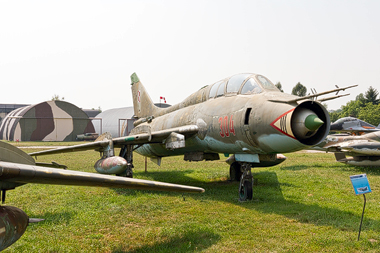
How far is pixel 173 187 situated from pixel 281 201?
18.3 ft

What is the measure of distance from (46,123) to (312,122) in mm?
49742

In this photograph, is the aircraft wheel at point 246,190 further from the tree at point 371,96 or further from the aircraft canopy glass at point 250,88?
the tree at point 371,96

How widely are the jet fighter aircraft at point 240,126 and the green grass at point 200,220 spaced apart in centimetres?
115

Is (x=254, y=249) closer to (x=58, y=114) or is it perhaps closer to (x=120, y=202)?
(x=120, y=202)

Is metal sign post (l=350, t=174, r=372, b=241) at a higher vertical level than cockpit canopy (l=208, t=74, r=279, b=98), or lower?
lower

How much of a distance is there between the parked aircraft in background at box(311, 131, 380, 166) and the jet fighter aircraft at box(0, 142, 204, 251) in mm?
13041

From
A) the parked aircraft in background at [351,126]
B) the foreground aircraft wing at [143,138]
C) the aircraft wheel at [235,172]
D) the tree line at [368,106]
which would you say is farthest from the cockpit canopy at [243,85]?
the tree line at [368,106]

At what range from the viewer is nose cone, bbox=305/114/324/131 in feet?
20.3

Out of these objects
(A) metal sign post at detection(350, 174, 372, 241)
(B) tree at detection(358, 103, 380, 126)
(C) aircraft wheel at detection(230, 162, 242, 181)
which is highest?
(B) tree at detection(358, 103, 380, 126)

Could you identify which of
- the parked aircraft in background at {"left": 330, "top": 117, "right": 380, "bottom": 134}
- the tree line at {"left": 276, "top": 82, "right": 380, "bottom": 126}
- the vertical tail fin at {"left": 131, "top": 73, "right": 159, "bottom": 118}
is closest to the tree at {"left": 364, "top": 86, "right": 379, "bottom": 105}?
the tree line at {"left": 276, "top": 82, "right": 380, "bottom": 126}

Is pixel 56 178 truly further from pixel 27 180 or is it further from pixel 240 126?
pixel 240 126

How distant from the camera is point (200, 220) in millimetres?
6559

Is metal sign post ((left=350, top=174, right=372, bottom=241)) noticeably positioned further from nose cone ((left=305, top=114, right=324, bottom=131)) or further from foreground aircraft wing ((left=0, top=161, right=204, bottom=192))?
foreground aircraft wing ((left=0, top=161, right=204, bottom=192))

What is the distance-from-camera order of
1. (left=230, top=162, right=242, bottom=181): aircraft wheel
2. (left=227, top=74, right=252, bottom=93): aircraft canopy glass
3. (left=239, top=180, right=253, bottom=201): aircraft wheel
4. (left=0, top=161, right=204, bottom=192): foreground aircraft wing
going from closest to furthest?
(left=0, top=161, right=204, bottom=192): foreground aircraft wing → (left=239, top=180, right=253, bottom=201): aircraft wheel → (left=227, top=74, right=252, bottom=93): aircraft canopy glass → (left=230, top=162, right=242, bottom=181): aircraft wheel
